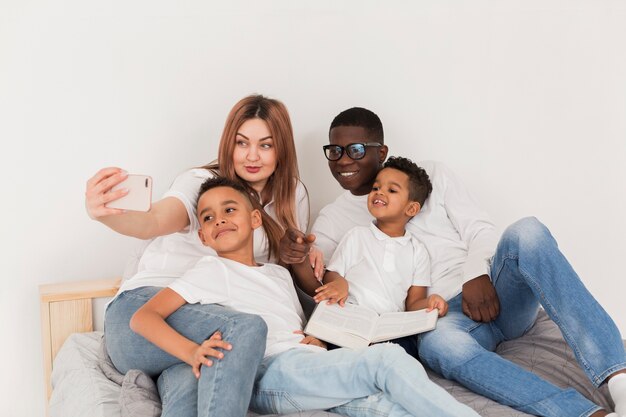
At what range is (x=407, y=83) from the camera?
3049 mm

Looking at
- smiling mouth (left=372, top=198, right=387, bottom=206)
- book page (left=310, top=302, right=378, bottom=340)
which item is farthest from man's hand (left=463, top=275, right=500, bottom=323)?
smiling mouth (left=372, top=198, right=387, bottom=206)

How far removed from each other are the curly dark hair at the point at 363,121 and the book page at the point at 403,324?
0.72 m

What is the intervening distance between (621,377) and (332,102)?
5.32 feet

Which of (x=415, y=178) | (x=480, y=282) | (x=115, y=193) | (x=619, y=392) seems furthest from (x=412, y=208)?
(x=115, y=193)

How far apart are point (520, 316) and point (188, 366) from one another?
1.01 m

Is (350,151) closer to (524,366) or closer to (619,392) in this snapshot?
(524,366)

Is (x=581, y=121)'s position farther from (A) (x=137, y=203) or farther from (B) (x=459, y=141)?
(A) (x=137, y=203)

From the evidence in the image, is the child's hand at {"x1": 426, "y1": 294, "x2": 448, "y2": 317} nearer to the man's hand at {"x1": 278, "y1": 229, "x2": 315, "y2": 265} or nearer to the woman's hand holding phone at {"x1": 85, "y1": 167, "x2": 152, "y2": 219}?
the man's hand at {"x1": 278, "y1": 229, "x2": 315, "y2": 265}

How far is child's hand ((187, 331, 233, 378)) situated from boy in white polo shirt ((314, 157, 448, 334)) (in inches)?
24.5

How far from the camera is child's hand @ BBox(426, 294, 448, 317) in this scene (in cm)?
218

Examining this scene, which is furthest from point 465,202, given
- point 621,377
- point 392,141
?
point 621,377

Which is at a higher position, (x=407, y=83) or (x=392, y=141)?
(x=407, y=83)

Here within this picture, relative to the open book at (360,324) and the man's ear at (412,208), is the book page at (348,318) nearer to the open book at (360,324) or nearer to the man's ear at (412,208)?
the open book at (360,324)

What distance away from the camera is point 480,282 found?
2.19 metres
